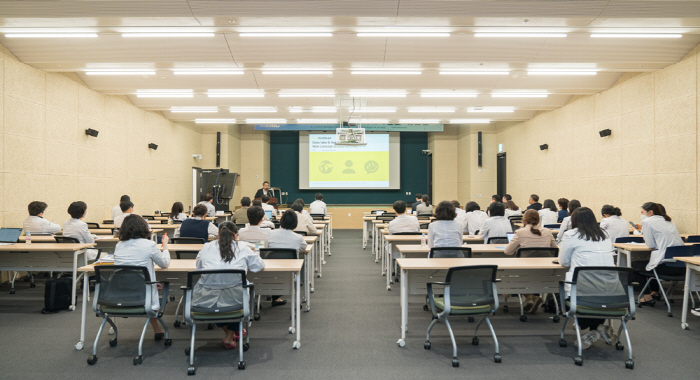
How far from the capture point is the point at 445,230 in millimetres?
4758

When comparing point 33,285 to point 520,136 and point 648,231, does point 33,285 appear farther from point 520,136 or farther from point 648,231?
point 520,136

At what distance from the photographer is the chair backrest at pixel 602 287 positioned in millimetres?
3301

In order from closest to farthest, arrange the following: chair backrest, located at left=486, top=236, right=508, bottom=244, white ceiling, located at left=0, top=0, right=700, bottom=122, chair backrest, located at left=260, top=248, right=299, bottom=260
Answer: chair backrest, located at left=260, top=248, right=299, bottom=260 < white ceiling, located at left=0, top=0, right=700, bottom=122 < chair backrest, located at left=486, top=236, right=508, bottom=244

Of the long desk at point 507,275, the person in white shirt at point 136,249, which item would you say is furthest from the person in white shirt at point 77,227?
the long desk at point 507,275

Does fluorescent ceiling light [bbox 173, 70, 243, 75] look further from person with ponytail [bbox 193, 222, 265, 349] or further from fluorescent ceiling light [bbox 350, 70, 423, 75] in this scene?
person with ponytail [bbox 193, 222, 265, 349]

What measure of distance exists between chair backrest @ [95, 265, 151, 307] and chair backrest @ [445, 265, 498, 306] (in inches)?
99.1

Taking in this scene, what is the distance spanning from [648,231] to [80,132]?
9955mm

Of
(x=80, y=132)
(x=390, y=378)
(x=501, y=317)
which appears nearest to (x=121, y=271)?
(x=390, y=378)

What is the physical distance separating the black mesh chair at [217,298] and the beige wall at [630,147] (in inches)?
274

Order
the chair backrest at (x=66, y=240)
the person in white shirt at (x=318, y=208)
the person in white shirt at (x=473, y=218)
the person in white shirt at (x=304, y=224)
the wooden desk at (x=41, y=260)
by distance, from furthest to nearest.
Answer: the person in white shirt at (x=318, y=208) < the person in white shirt at (x=304, y=224) < the person in white shirt at (x=473, y=218) < the chair backrest at (x=66, y=240) < the wooden desk at (x=41, y=260)

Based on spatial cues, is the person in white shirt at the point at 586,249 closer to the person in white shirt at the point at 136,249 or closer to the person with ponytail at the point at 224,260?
the person with ponytail at the point at 224,260

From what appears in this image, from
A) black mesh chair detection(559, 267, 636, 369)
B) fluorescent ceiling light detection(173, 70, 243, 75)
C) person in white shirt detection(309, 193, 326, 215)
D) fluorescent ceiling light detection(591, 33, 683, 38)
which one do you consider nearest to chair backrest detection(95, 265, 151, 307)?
black mesh chair detection(559, 267, 636, 369)

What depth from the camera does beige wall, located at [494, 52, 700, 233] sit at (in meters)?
6.65

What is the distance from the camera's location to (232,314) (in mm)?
3334
